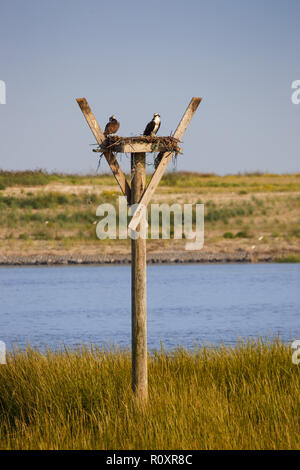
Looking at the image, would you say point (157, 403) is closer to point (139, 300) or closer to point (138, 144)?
point (139, 300)

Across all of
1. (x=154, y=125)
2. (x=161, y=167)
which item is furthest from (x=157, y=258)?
(x=154, y=125)

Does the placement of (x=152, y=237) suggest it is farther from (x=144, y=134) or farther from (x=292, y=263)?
(x=144, y=134)

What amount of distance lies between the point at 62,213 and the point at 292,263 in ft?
40.4

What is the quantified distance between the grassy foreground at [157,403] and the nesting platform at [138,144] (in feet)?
6.65

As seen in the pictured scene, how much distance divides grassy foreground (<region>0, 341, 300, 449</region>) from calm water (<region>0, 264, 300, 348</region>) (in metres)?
2.11

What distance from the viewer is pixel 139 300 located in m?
6.31

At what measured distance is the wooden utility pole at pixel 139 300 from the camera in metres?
6.31

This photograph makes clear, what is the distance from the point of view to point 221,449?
217 inches

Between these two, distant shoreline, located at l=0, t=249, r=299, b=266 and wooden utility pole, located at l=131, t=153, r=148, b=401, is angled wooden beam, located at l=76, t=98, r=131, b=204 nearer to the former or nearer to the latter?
wooden utility pole, located at l=131, t=153, r=148, b=401

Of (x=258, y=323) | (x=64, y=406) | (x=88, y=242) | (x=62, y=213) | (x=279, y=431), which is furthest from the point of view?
(x=62, y=213)

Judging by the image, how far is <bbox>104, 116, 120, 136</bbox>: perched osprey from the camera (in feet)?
21.2

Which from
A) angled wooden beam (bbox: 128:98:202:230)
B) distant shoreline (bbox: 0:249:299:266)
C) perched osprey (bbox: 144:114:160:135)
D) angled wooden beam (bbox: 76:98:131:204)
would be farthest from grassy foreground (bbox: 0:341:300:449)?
distant shoreline (bbox: 0:249:299:266)
